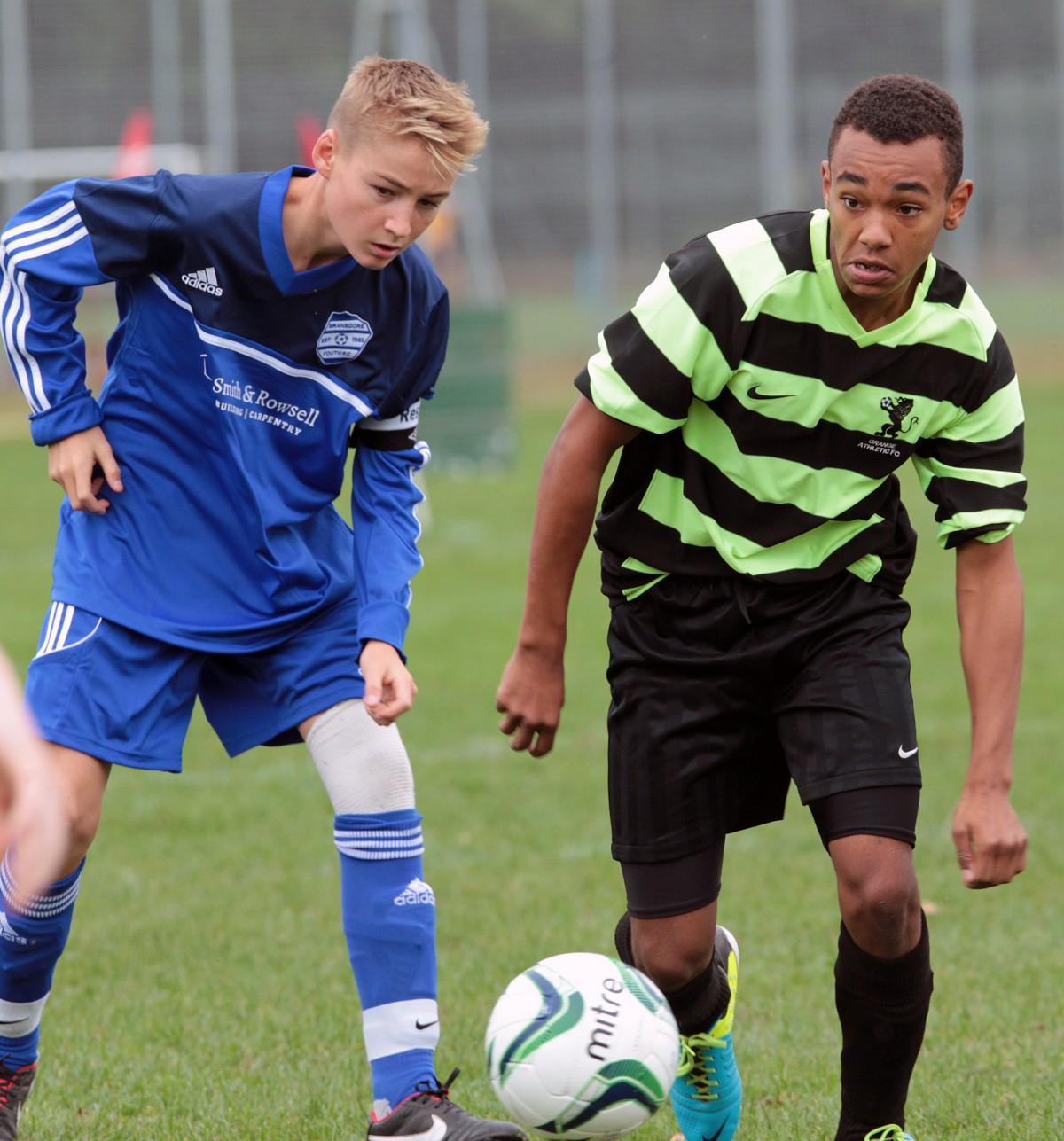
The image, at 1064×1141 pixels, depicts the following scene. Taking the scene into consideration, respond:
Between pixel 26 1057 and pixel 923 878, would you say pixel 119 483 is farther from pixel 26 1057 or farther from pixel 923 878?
pixel 923 878

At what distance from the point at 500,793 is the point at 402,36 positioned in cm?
966

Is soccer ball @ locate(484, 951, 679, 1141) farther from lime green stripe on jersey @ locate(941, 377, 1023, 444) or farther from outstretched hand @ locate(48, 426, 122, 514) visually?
outstretched hand @ locate(48, 426, 122, 514)

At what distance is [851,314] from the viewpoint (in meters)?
3.55

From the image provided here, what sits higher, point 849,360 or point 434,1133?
point 849,360

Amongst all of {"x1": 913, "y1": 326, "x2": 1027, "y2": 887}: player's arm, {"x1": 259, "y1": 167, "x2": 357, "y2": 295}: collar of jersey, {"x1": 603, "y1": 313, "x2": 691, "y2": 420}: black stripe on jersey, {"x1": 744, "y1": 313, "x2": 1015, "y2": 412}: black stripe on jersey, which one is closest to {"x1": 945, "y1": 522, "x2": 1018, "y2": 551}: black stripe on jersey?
{"x1": 913, "y1": 326, "x2": 1027, "y2": 887}: player's arm

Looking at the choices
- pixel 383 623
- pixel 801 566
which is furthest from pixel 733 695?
pixel 383 623

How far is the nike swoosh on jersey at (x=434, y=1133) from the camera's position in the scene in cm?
362

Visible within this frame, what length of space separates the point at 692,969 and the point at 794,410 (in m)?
1.13

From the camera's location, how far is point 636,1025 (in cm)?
331

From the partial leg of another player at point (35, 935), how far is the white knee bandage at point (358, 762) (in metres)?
0.45

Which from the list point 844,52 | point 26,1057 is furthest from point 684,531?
point 844,52

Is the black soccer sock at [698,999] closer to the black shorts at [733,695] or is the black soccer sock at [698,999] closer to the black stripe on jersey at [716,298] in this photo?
the black shorts at [733,695]

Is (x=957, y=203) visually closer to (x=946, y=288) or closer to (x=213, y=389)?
(x=946, y=288)

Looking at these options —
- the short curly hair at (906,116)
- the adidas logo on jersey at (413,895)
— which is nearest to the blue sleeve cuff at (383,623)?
the adidas logo on jersey at (413,895)
